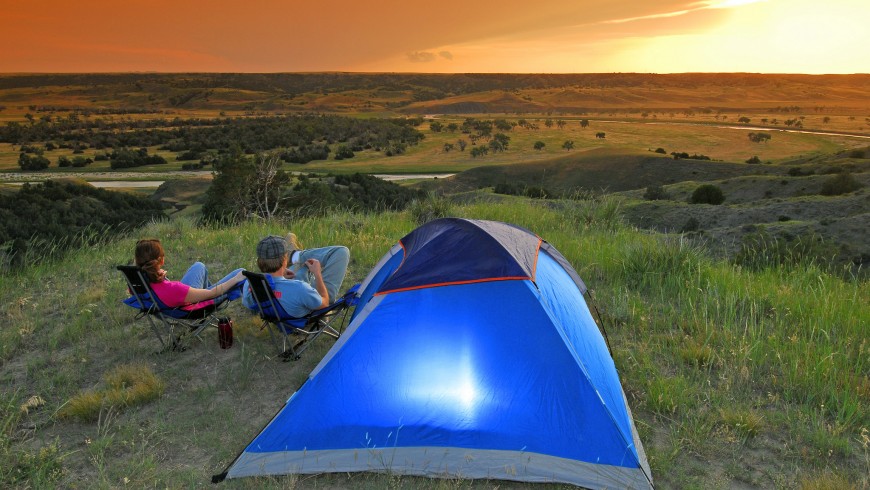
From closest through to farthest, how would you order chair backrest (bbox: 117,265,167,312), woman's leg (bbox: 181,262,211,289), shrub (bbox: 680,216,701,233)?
chair backrest (bbox: 117,265,167,312)
woman's leg (bbox: 181,262,211,289)
shrub (bbox: 680,216,701,233)

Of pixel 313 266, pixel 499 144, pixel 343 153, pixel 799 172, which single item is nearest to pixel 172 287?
pixel 313 266

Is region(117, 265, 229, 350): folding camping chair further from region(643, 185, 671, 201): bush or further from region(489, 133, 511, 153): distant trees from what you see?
region(489, 133, 511, 153): distant trees

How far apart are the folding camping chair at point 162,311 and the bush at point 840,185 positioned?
3430cm

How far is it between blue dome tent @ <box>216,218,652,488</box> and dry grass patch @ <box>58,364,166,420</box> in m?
1.74

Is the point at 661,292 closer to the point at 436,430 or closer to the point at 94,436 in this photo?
the point at 436,430

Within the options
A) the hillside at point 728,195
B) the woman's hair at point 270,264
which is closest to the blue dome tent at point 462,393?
the woman's hair at point 270,264

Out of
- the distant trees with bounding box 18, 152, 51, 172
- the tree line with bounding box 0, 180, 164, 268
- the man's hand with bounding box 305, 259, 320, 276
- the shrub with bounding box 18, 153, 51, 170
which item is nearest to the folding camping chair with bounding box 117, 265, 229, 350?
the man's hand with bounding box 305, 259, 320, 276

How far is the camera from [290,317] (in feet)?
18.5

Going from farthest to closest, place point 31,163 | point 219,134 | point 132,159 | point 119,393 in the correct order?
point 219,134 → point 132,159 → point 31,163 → point 119,393

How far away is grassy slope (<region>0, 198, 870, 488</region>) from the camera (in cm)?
421

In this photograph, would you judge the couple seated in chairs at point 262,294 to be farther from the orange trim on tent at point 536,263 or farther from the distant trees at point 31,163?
the distant trees at point 31,163

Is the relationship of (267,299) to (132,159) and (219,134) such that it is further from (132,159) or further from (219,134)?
(219,134)

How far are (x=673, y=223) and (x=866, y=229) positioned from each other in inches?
280

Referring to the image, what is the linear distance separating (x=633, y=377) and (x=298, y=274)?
12.4ft
